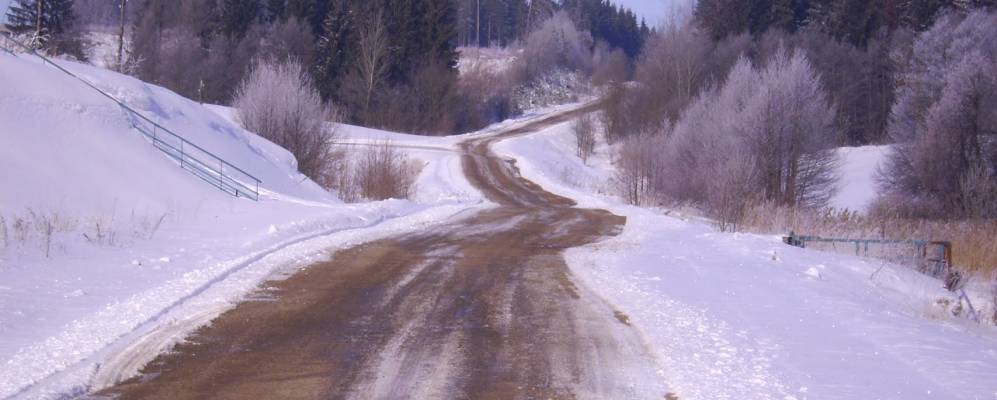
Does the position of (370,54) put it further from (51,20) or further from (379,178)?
(379,178)

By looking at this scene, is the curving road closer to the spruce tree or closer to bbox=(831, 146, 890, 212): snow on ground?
bbox=(831, 146, 890, 212): snow on ground

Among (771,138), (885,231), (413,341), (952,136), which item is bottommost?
(413,341)

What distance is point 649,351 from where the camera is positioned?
28.3 ft

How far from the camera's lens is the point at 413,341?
29.1ft

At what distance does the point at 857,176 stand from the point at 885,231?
31.7 m

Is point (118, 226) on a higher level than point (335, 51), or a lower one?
lower

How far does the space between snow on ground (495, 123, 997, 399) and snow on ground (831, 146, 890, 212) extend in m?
30.5

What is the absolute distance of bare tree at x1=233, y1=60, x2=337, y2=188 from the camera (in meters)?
35.8

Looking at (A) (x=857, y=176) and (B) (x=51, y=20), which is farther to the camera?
(B) (x=51, y=20)

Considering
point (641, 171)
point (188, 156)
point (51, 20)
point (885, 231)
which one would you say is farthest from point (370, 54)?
point (885, 231)

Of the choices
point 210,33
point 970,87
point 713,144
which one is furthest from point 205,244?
point 210,33

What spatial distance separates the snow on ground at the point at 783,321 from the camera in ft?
24.8

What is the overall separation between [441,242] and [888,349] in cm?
1105

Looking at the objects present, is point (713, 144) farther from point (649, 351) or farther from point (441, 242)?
point (649, 351)
